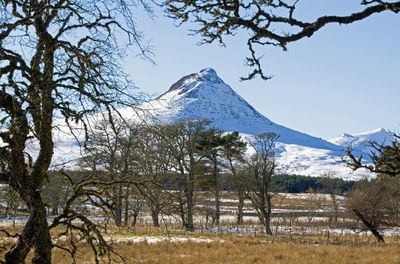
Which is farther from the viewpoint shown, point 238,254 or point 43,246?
point 238,254

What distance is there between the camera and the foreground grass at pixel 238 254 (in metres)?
14.5

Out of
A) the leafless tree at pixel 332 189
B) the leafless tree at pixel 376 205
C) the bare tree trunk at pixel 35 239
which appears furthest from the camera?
the leafless tree at pixel 332 189

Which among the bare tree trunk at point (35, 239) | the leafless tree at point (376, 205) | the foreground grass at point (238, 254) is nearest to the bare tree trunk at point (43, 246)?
the bare tree trunk at point (35, 239)

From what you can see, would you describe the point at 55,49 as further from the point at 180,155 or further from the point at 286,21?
the point at 180,155

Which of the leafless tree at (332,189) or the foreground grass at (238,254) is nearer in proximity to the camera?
the foreground grass at (238,254)

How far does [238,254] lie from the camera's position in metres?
16.0

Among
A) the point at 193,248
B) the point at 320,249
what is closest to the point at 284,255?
the point at 320,249

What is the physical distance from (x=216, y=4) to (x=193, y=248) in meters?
14.2

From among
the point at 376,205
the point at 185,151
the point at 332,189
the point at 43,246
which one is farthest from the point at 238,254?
the point at 332,189

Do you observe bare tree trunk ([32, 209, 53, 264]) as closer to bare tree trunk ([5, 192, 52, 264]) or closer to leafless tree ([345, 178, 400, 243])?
bare tree trunk ([5, 192, 52, 264])

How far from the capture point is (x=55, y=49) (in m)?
4.77

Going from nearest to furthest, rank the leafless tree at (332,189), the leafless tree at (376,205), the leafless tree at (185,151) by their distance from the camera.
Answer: the leafless tree at (376,205) < the leafless tree at (185,151) < the leafless tree at (332,189)

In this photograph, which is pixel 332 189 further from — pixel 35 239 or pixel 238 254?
pixel 35 239

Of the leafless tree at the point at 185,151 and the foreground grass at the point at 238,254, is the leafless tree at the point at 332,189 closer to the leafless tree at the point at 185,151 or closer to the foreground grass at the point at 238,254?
the leafless tree at the point at 185,151
